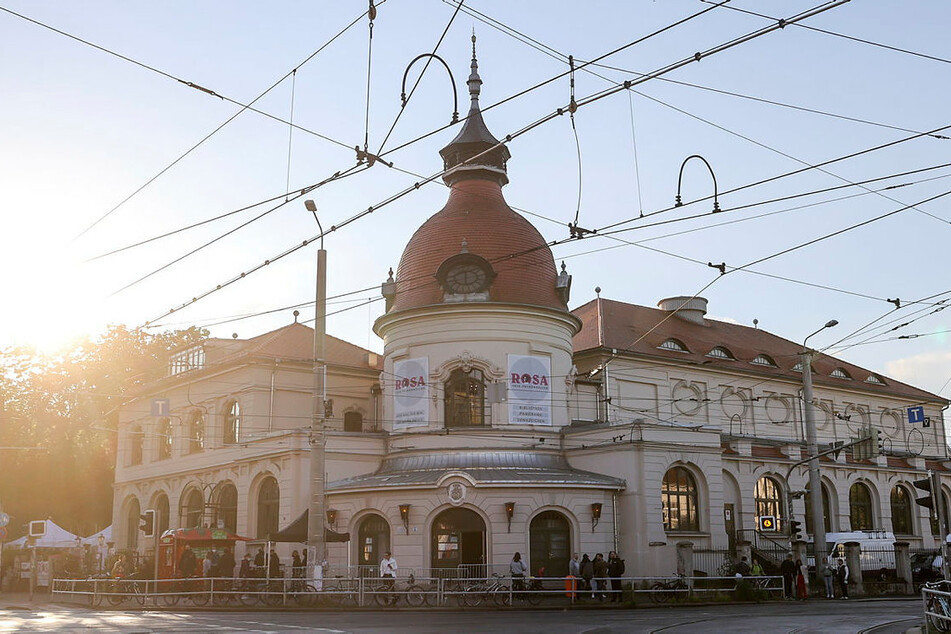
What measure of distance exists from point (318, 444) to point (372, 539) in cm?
1270

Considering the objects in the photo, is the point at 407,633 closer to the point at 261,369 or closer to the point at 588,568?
the point at 588,568

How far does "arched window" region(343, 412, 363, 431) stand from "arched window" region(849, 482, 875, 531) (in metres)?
25.3

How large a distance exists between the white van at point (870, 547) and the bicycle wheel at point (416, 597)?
18.5 meters

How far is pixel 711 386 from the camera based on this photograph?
2057 inches

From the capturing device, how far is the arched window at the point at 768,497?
155 ft

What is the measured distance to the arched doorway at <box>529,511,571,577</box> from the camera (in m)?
36.7

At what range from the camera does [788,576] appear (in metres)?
35.6

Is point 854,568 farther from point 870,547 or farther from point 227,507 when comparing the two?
point 227,507

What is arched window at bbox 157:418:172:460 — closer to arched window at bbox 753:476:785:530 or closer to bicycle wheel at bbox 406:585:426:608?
bicycle wheel at bbox 406:585:426:608

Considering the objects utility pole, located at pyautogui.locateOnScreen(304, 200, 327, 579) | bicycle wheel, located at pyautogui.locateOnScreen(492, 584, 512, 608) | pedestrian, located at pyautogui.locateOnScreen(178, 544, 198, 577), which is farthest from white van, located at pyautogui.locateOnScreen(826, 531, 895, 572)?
pedestrian, located at pyautogui.locateOnScreen(178, 544, 198, 577)

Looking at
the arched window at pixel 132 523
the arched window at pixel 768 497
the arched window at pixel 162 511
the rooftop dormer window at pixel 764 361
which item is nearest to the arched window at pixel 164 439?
the arched window at pixel 162 511

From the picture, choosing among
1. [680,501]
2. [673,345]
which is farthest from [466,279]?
[673,345]

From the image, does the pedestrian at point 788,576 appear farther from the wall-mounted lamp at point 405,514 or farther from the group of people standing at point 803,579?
the wall-mounted lamp at point 405,514

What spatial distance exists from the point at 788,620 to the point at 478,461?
17420mm
